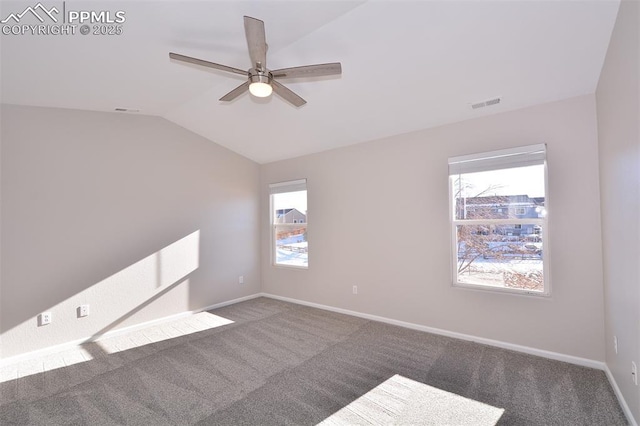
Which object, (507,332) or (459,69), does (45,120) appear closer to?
(459,69)

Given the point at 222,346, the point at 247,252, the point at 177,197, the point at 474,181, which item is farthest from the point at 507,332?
the point at 177,197

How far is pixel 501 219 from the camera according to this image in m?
3.13

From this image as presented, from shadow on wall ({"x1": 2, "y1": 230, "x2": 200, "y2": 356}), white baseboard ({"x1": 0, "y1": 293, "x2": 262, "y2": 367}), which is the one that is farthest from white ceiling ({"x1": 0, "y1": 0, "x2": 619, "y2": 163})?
white baseboard ({"x1": 0, "y1": 293, "x2": 262, "y2": 367})

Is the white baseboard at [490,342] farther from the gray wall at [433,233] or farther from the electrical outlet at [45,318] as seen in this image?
the electrical outlet at [45,318]

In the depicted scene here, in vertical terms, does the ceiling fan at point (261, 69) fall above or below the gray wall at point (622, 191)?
above

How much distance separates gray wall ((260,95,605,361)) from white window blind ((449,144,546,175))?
8cm

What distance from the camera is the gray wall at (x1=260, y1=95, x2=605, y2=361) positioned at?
8.93 feet

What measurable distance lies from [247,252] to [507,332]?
4021mm

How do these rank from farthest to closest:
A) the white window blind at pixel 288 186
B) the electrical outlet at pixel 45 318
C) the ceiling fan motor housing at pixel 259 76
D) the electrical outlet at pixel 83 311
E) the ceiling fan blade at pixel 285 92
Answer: the white window blind at pixel 288 186 → the electrical outlet at pixel 83 311 → the electrical outlet at pixel 45 318 → the ceiling fan blade at pixel 285 92 → the ceiling fan motor housing at pixel 259 76

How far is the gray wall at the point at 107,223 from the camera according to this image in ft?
10.2

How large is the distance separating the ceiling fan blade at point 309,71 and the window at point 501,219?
1998 millimetres

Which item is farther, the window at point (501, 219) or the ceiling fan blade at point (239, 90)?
the window at point (501, 219)

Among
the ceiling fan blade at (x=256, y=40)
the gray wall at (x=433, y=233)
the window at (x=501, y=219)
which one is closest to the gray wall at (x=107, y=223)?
the gray wall at (x=433, y=233)

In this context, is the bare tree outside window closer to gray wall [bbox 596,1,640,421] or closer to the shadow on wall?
gray wall [bbox 596,1,640,421]
